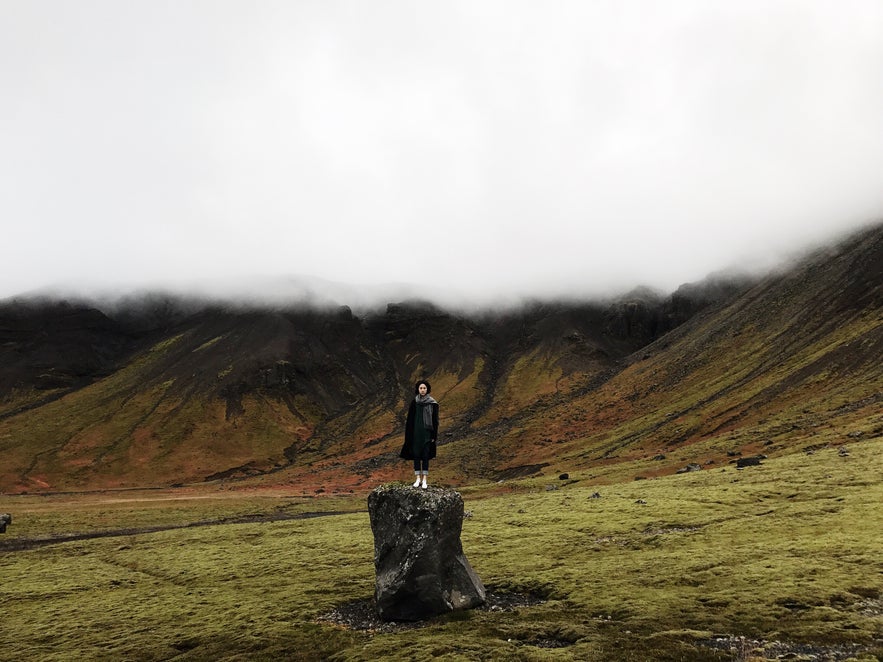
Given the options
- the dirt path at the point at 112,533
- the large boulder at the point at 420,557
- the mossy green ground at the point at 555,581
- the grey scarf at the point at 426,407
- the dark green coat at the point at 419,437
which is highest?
the grey scarf at the point at 426,407

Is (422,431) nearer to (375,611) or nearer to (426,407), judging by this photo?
(426,407)

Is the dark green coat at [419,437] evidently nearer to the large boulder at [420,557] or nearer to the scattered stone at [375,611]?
the large boulder at [420,557]

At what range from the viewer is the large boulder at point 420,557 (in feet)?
72.8

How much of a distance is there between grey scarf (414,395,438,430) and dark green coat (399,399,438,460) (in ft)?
0.48

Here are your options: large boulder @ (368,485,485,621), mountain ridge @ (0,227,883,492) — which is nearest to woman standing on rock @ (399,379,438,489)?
large boulder @ (368,485,485,621)

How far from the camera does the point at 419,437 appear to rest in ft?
80.6

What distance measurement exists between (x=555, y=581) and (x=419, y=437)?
9.90m

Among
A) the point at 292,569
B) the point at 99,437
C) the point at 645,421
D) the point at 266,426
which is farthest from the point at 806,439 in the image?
the point at 99,437

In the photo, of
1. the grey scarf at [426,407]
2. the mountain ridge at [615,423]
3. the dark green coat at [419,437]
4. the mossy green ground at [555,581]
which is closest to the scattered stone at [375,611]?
the mossy green ground at [555,581]

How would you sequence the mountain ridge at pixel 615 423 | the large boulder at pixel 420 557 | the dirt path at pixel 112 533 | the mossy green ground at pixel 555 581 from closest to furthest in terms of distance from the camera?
the mossy green ground at pixel 555 581 < the large boulder at pixel 420 557 < the dirt path at pixel 112 533 < the mountain ridge at pixel 615 423

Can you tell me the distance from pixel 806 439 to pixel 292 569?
65800 millimetres

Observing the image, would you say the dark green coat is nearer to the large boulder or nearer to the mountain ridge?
the large boulder

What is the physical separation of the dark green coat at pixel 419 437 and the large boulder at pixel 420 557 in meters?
1.69

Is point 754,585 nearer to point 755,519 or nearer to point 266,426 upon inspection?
point 755,519
